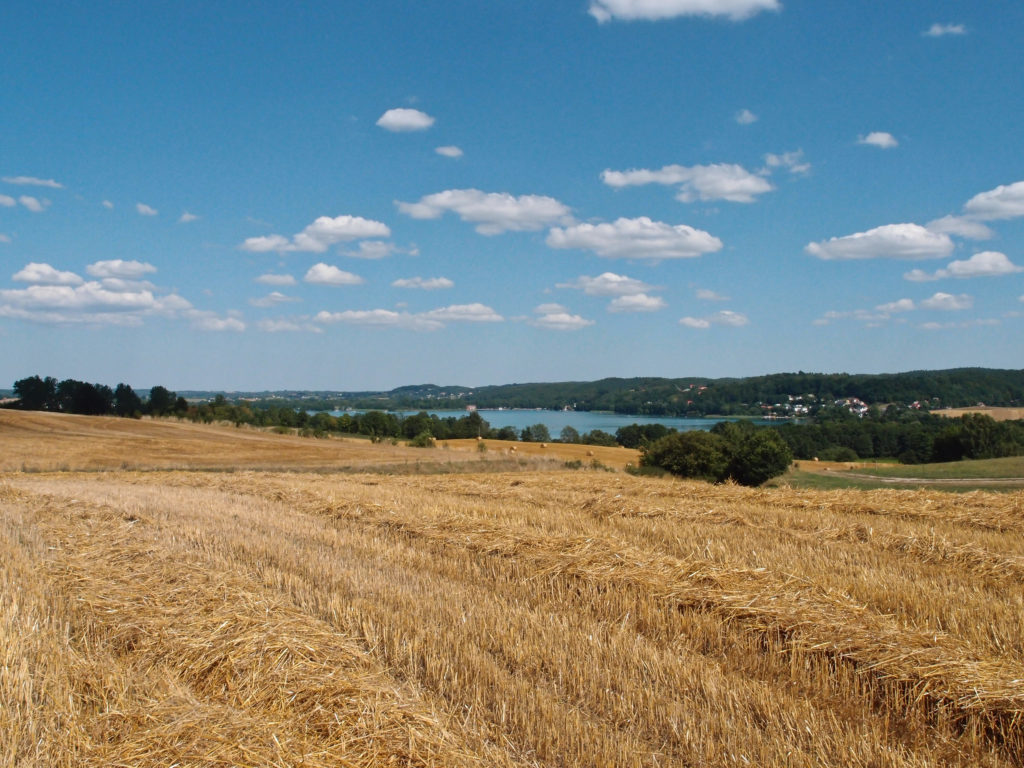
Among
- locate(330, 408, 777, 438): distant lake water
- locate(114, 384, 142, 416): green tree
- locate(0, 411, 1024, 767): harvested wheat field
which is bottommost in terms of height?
locate(330, 408, 777, 438): distant lake water

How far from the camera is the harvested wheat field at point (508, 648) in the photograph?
4.06 meters

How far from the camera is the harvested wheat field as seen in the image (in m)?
4.06

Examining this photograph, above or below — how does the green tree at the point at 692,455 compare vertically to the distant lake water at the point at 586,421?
above

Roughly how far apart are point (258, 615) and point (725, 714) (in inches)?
156

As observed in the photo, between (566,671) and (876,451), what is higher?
(566,671)

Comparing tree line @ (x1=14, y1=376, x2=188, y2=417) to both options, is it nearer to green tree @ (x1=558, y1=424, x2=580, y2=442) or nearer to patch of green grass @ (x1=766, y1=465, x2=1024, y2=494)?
green tree @ (x1=558, y1=424, x2=580, y2=442)

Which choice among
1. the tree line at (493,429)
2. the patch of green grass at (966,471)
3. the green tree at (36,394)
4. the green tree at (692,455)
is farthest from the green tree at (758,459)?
the green tree at (36,394)

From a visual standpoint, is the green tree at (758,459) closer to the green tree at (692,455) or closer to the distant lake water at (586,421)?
the green tree at (692,455)

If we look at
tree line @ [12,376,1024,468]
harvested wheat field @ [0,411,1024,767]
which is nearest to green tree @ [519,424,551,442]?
tree line @ [12,376,1024,468]

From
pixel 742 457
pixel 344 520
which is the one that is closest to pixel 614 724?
pixel 344 520

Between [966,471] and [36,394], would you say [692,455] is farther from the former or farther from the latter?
[36,394]

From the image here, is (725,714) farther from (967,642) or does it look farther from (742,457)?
(742,457)

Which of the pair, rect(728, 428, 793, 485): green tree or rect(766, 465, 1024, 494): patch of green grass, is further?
rect(728, 428, 793, 485): green tree

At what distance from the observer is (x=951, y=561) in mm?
9367
